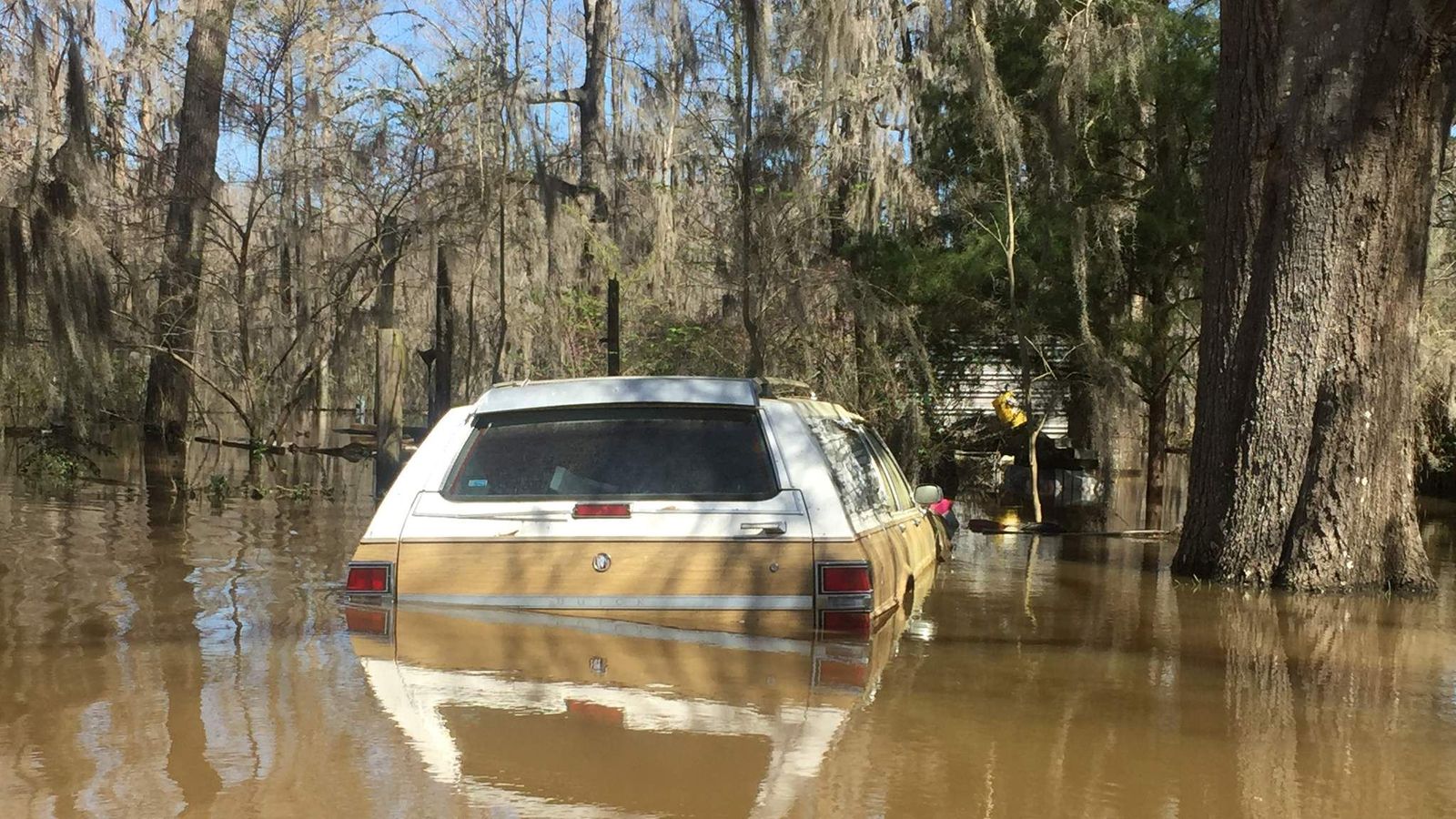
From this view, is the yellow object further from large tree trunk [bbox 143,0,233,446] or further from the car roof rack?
large tree trunk [bbox 143,0,233,446]

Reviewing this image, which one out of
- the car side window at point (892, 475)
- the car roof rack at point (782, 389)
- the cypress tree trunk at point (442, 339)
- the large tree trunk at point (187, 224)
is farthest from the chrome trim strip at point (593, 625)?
the large tree trunk at point (187, 224)

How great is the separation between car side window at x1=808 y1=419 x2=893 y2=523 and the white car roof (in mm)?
440

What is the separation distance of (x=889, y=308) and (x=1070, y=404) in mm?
3295

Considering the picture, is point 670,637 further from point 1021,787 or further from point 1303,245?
point 1303,245

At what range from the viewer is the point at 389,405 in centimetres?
1681

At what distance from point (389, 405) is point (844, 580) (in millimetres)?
11973

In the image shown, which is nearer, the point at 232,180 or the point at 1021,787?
the point at 1021,787

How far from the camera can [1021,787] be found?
13.9 ft

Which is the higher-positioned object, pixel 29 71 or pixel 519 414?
pixel 29 71

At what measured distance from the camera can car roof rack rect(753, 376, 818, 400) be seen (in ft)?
21.5

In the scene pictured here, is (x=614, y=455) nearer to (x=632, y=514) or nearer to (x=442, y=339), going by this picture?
(x=632, y=514)

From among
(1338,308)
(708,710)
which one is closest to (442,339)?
(1338,308)

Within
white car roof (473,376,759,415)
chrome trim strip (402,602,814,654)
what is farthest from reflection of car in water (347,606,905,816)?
white car roof (473,376,759,415)

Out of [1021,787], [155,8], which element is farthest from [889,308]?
[155,8]
